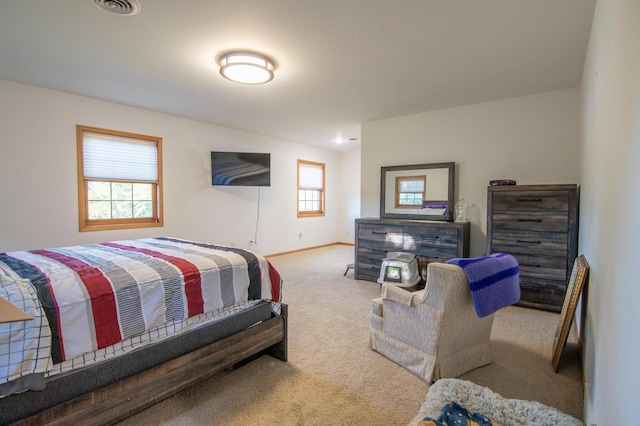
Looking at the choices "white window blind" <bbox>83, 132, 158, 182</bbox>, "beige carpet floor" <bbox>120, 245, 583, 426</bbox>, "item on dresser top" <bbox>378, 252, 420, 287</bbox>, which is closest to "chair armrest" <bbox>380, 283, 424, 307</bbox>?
"beige carpet floor" <bbox>120, 245, 583, 426</bbox>

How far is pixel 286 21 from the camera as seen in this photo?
2.21 meters

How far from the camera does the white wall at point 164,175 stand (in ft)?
11.1

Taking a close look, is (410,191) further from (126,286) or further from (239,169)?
(126,286)

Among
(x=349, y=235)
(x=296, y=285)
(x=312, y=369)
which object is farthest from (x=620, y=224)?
(x=349, y=235)

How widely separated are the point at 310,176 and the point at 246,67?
4515 millimetres

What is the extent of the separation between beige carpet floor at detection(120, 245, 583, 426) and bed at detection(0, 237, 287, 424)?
0.55ft

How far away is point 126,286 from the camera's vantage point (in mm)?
1600

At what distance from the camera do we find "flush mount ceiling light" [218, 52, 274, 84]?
2705mm

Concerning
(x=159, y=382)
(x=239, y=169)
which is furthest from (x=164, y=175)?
(x=159, y=382)

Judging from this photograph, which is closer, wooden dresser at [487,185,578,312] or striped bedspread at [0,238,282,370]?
striped bedspread at [0,238,282,370]

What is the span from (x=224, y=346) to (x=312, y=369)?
66 centimetres

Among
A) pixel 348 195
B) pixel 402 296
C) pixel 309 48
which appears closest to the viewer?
pixel 402 296

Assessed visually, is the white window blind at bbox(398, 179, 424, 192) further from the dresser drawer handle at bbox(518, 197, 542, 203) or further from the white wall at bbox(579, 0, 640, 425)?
the white wall at bbox(579, 0, 640, 425)

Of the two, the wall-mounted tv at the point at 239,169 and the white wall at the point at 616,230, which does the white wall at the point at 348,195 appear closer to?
the wall-mounted tv at the point at 239,169
